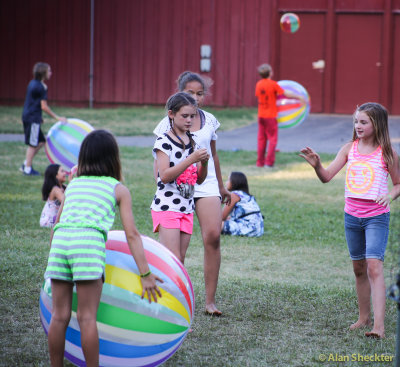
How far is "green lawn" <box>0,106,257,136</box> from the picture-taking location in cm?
2012

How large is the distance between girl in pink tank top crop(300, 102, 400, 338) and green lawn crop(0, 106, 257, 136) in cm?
1444

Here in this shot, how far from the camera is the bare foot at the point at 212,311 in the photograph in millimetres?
5543

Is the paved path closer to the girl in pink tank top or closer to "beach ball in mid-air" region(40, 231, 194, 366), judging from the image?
the girl in pink tank top

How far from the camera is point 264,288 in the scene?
6391 mm

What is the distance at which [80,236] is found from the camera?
3879mm

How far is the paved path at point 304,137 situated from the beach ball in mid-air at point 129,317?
12733 millimetres

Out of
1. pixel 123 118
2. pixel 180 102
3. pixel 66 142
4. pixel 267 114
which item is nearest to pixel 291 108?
pixel 267 114

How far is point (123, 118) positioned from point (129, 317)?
1846cm

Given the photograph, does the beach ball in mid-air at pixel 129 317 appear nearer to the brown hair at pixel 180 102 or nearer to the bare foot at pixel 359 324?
the brown hair at pixel 180 102

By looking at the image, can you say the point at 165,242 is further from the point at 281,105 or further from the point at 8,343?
the point at 281,105

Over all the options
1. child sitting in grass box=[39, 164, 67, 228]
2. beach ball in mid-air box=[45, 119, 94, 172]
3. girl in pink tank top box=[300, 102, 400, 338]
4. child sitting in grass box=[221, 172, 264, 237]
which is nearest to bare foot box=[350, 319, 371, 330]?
girl in pink tank top box=[300, 102, 400, 338]

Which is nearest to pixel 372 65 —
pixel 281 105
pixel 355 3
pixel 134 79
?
pixel 355 3

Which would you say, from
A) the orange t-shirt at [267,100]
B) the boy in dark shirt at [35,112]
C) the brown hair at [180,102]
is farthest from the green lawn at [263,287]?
the orange t-shirt at [267,100]

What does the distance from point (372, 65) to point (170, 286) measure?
20467 millimetres
